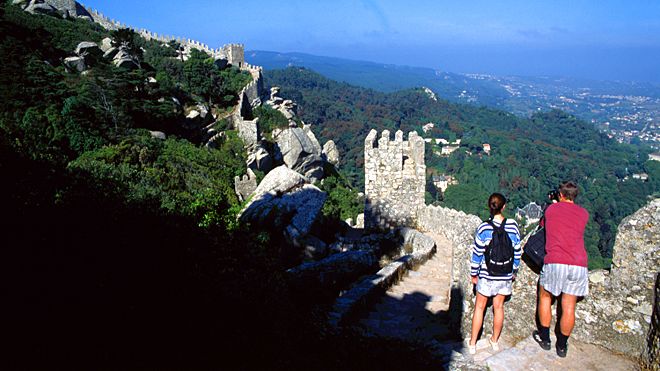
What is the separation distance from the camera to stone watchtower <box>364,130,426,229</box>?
12992 millimetres

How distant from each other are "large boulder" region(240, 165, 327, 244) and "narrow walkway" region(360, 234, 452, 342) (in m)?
4.12

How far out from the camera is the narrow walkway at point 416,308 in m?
5.18

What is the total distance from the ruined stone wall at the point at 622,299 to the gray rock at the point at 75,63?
2801 centimetres

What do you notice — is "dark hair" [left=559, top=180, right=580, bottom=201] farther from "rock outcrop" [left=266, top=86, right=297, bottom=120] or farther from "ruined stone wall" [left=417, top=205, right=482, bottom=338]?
"rock outcrop" [left=266, top=86, right=297, bottom=120]

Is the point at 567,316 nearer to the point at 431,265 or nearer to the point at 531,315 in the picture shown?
the point at 531,315

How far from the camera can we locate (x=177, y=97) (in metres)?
27.8

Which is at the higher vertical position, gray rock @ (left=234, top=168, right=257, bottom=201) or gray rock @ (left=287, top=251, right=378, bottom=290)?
gray rock @ (left=287, top=251, right=378, bottom=290)

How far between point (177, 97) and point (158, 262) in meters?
26.3

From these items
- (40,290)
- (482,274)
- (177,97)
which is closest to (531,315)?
(482,274)

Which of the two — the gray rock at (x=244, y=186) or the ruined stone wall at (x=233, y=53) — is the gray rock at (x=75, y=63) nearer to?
the gray rock at (x=244, y=186)

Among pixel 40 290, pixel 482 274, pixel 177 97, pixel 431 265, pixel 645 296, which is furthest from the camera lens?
pixel 177 97

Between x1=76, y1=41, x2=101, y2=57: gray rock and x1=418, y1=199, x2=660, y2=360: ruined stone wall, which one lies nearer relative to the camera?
x1=418, y1=199, x2=660, y2=360: ruined stone wall

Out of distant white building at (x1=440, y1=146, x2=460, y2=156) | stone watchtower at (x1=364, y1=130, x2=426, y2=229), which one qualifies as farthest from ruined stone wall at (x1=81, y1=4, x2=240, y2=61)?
distant white building at (x1=440, y1=146, x2=460, y2=156)

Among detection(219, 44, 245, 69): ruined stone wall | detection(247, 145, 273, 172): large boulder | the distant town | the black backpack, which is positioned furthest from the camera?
the distant town
